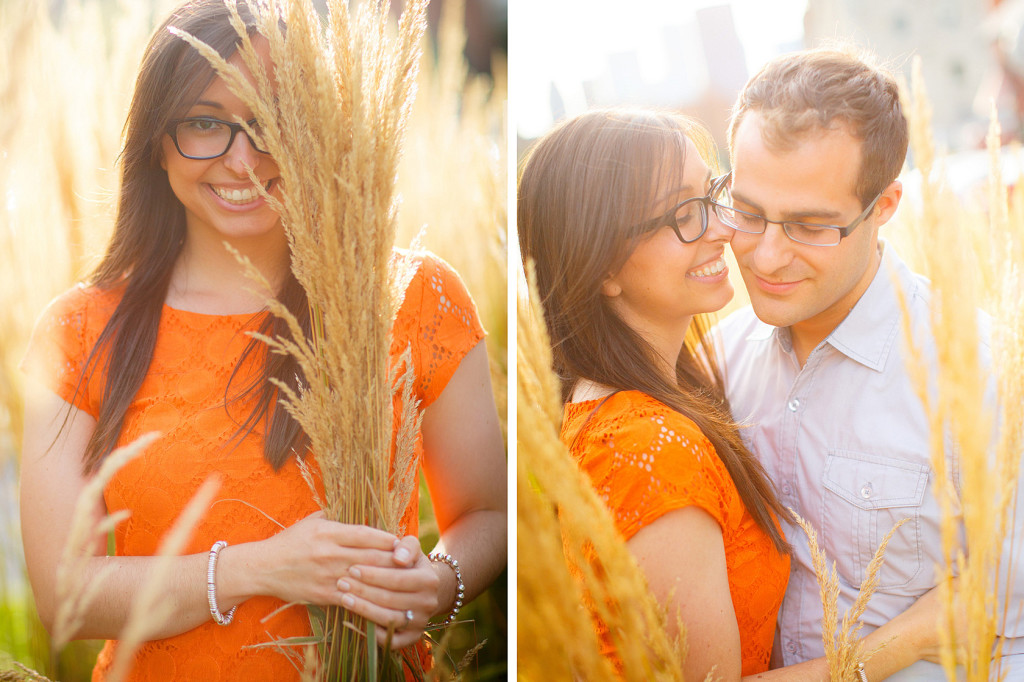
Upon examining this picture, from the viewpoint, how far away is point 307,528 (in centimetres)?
119

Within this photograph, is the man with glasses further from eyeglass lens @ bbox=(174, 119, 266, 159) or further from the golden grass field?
eyeglass lens @ bbox=(174, 119, 266, 159)

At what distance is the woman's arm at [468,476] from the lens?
1.39 m

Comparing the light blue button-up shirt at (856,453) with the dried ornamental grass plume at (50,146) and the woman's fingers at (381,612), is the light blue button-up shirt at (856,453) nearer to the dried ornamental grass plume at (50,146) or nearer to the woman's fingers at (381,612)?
the woman's fingers at (381,612)

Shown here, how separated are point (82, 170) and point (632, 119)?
1020 mm

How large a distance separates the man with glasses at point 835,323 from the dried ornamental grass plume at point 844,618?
2cm

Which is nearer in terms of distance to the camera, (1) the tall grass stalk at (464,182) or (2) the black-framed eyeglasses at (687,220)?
(2) the black-framed eyeglasses at (687,220)

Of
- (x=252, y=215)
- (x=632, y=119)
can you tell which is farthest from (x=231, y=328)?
(x=632, y=119)

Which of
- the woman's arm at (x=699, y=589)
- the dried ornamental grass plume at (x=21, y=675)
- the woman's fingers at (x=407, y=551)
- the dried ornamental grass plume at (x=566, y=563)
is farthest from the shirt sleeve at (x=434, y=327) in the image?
the dried ornamental grass plume at (x=21, y=675)

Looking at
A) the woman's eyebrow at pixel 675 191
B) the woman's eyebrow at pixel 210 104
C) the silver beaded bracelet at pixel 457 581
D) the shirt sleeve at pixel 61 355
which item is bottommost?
the silver beaded bracelet at pixel 457 581

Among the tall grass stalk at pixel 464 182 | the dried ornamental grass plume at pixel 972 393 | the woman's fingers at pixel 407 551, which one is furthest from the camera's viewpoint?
the tall grass stalk at pixel 464 182

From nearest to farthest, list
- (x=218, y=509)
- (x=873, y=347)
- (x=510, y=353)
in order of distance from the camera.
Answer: (x=873, y=347)
(x=218, y=509)
(x=510, y=353)

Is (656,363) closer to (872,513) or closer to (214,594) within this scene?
(872,513)

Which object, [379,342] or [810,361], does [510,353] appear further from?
[810,361]

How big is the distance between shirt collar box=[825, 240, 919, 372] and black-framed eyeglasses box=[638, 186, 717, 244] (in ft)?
0.93
